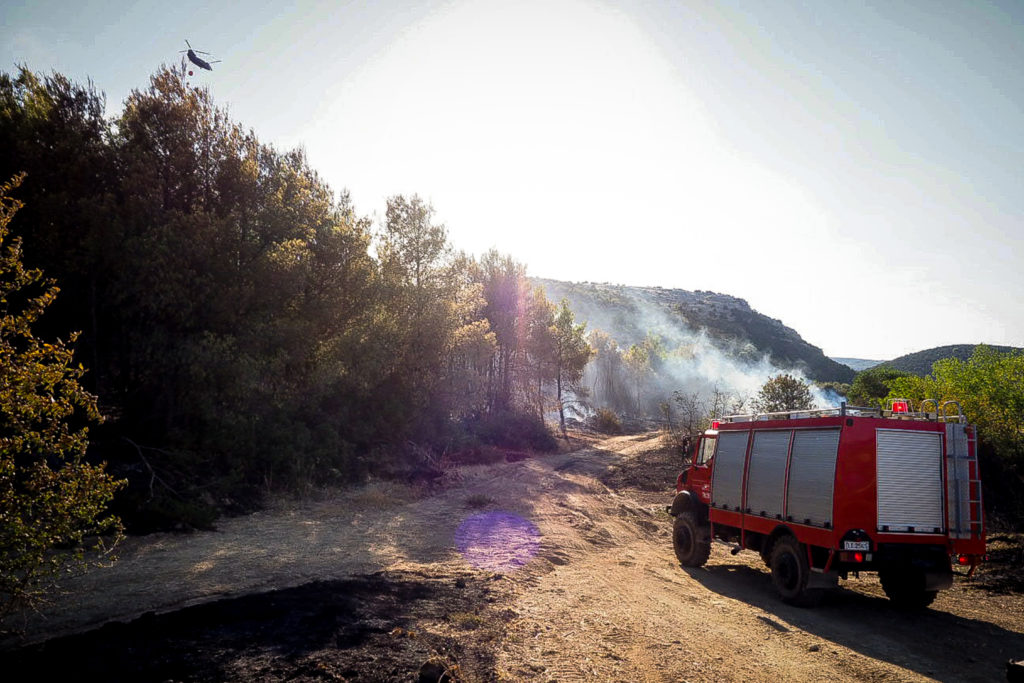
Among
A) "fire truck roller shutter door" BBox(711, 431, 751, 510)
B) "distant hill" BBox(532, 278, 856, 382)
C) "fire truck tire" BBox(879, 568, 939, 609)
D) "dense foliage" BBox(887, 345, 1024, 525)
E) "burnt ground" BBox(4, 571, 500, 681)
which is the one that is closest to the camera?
"burnt ground" BBox(4, 571, 500, 681)

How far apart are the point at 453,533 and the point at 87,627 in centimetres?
825

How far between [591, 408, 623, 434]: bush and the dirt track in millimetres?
33894

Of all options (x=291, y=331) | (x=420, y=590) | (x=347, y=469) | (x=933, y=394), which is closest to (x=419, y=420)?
(x=347, y=469)

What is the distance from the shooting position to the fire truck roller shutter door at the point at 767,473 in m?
10.7

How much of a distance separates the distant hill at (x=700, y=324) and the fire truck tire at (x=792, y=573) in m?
98.6

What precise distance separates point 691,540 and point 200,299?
1458cm

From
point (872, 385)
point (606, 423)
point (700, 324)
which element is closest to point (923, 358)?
point (700, 324)

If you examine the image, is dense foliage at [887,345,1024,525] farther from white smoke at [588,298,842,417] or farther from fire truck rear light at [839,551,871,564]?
white smoke at [588,298,842,417]

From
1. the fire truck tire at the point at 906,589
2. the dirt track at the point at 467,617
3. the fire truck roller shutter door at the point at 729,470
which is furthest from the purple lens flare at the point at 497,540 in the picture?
the fire truck tire at the point at 906,589

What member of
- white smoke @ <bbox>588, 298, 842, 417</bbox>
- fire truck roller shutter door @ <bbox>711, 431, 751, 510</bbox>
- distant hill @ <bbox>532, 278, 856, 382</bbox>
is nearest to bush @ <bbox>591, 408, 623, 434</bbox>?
white smoke @ <bbox>588, 298, 842, 417</bbox>

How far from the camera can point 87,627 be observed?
684 cm

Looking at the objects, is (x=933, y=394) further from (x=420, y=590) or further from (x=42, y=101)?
(x=42, y=101)

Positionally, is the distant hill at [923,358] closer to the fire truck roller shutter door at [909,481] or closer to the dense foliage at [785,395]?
the dense foliage at [785,395]

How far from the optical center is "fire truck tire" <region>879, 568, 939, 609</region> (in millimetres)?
9906
